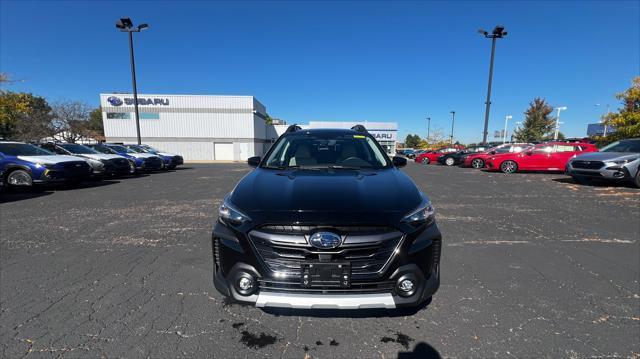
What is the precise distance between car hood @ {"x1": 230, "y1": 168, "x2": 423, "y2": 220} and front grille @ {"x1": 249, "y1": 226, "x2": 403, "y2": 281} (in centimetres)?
15

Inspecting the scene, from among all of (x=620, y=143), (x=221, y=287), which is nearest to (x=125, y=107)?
(x=221, y=287)

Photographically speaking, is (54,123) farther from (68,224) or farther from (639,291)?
(639,291)

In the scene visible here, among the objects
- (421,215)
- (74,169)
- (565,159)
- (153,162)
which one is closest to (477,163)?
(565,159)

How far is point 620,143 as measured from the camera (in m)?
9.09

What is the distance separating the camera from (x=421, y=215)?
81.4 inches

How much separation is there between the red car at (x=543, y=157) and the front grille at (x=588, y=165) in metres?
4.56

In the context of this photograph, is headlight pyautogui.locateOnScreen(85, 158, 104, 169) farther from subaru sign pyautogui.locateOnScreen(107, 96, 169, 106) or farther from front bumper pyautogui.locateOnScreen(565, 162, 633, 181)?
subaru sign pyautogui.locateOnScreen(107, 96, 169, 106)

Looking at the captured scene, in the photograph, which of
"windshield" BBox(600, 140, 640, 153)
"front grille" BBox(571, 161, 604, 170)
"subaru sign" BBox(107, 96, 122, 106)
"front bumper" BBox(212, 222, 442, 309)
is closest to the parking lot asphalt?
"front bumper" BBox(212, 222, 442, 309)

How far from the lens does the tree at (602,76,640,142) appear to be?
14.1 meters

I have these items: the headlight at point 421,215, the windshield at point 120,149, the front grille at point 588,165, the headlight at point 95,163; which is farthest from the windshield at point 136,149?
the front grille at point 588,165

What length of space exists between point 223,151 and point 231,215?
3411cm

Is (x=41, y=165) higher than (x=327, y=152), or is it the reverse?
(x=327, y=152)

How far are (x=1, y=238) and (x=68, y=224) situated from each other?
82 centimetres

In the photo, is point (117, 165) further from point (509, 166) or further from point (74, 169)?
point (509, 166)
